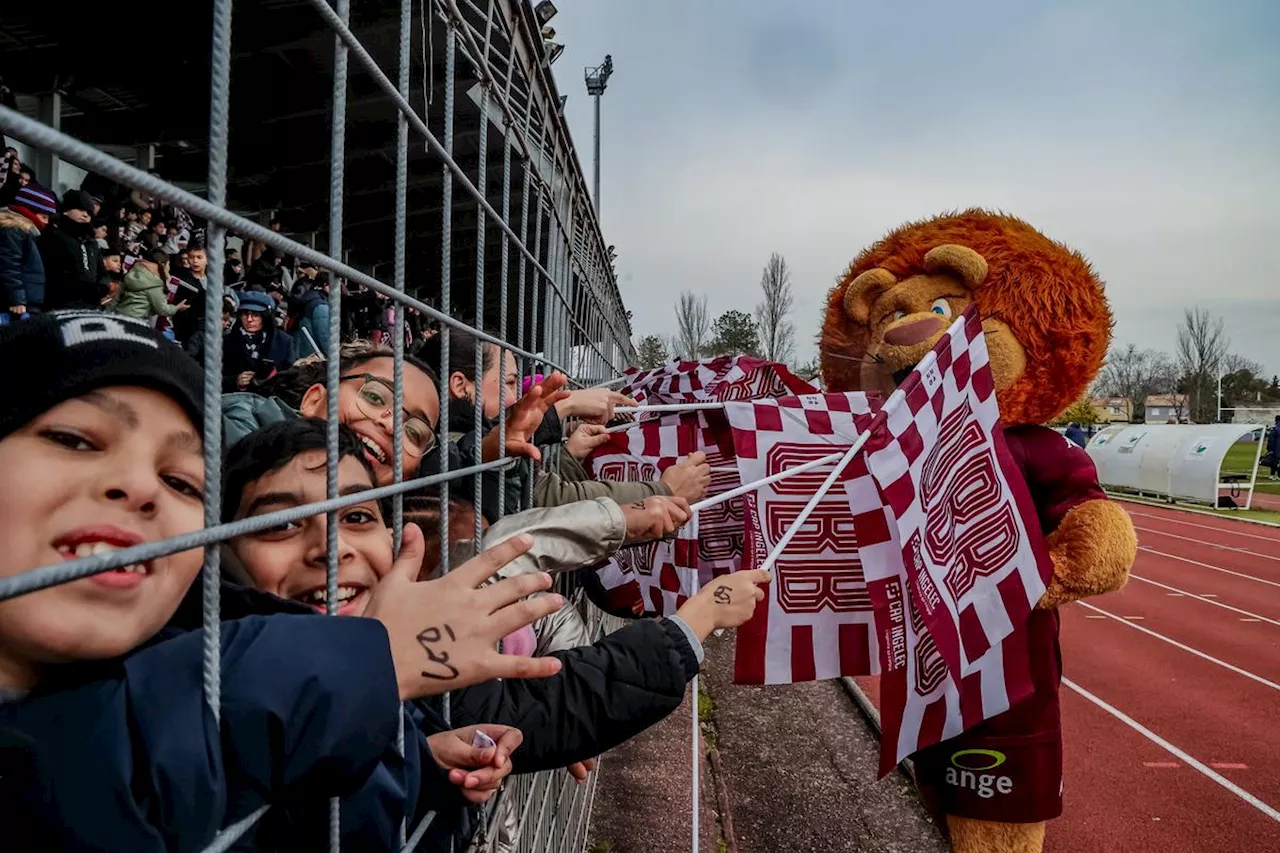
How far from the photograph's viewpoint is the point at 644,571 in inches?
119

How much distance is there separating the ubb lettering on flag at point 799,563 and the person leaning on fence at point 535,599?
513mm

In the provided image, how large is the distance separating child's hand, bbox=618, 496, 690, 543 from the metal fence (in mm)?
355

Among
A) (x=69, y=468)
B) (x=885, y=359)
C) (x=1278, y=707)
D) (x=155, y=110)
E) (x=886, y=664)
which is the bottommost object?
(x=1278, y=707)

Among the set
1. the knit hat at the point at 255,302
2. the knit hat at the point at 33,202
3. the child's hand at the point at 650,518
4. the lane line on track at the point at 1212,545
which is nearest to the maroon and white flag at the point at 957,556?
the child's hand at the point at 650,518

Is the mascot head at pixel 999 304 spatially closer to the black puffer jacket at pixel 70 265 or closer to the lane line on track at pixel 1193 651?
the black puffer jacket at pixel 70 265

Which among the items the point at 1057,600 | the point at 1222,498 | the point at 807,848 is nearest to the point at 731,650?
the point at 807,848

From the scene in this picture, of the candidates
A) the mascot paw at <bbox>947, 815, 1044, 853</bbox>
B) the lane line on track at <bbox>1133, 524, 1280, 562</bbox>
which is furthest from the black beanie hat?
the lane line on track at <bbox>1133, 524, 1280, 562</bbox>

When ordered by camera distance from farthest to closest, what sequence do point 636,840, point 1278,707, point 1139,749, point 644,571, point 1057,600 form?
point 1278,707 → point 1139,749 → point 636,840 → point 644,571 → point 1057,600

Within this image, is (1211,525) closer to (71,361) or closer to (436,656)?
(436,656)

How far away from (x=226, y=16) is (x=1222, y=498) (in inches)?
859

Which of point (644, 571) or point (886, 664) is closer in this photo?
point (886, 664)

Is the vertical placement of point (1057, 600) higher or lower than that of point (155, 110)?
lower

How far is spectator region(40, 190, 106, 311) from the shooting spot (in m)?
2.49

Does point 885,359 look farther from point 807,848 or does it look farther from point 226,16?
point 226,16
